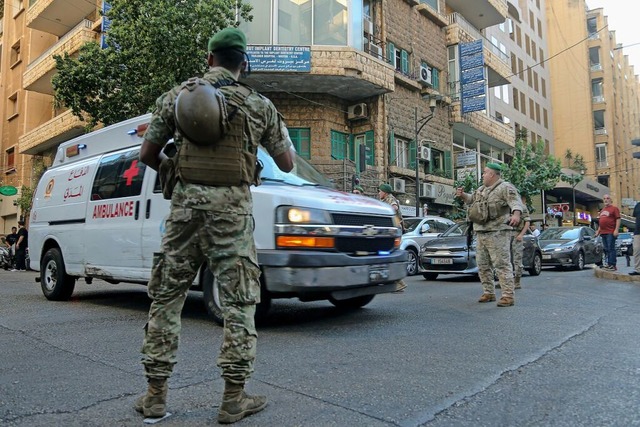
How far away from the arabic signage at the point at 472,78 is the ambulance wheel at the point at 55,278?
2240 cm

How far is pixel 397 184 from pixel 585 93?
39864mm

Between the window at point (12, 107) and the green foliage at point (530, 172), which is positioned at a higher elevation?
the window at point (12, 107)

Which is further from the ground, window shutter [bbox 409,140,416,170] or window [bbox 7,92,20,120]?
window [bbox 7,92,20,120]

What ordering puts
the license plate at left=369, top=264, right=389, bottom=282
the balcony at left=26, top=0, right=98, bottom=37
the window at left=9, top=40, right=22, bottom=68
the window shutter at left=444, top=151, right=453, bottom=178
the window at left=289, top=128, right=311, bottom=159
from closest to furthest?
the license plate at left=369, top=264, right=389, bottom=282, the window at left=289, top=128, right=311, bottom=159, the balcony at left=26, top=0, right=98, bottom=37, the window shutter at left=444, top=151, right=453, bottom=178, the window at left=9, top=40, right=22, bottom=68

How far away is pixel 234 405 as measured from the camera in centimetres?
243

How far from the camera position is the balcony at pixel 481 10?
29375 millimetres

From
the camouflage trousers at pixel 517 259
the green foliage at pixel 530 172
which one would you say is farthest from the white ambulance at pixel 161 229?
the green foliage at pixel 530 172

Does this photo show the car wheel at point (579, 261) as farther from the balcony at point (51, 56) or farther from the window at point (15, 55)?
the window at point (15, 55)

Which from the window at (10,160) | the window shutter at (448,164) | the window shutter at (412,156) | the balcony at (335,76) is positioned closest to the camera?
the balcony at (335,76)

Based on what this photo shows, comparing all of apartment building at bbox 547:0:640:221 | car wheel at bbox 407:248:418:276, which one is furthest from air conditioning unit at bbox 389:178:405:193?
apartment building at bbox 547:0:640:221

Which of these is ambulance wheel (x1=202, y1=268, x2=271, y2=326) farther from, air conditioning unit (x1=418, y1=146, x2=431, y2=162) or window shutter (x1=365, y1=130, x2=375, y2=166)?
air conditioning unit (x1=418, y1=146, x2=431, y2=162)

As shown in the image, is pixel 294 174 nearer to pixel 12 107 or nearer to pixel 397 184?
pixel 397 184

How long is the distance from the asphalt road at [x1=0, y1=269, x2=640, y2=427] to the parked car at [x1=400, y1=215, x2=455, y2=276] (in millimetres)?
6171

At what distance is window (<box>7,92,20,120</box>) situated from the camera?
3075cm
